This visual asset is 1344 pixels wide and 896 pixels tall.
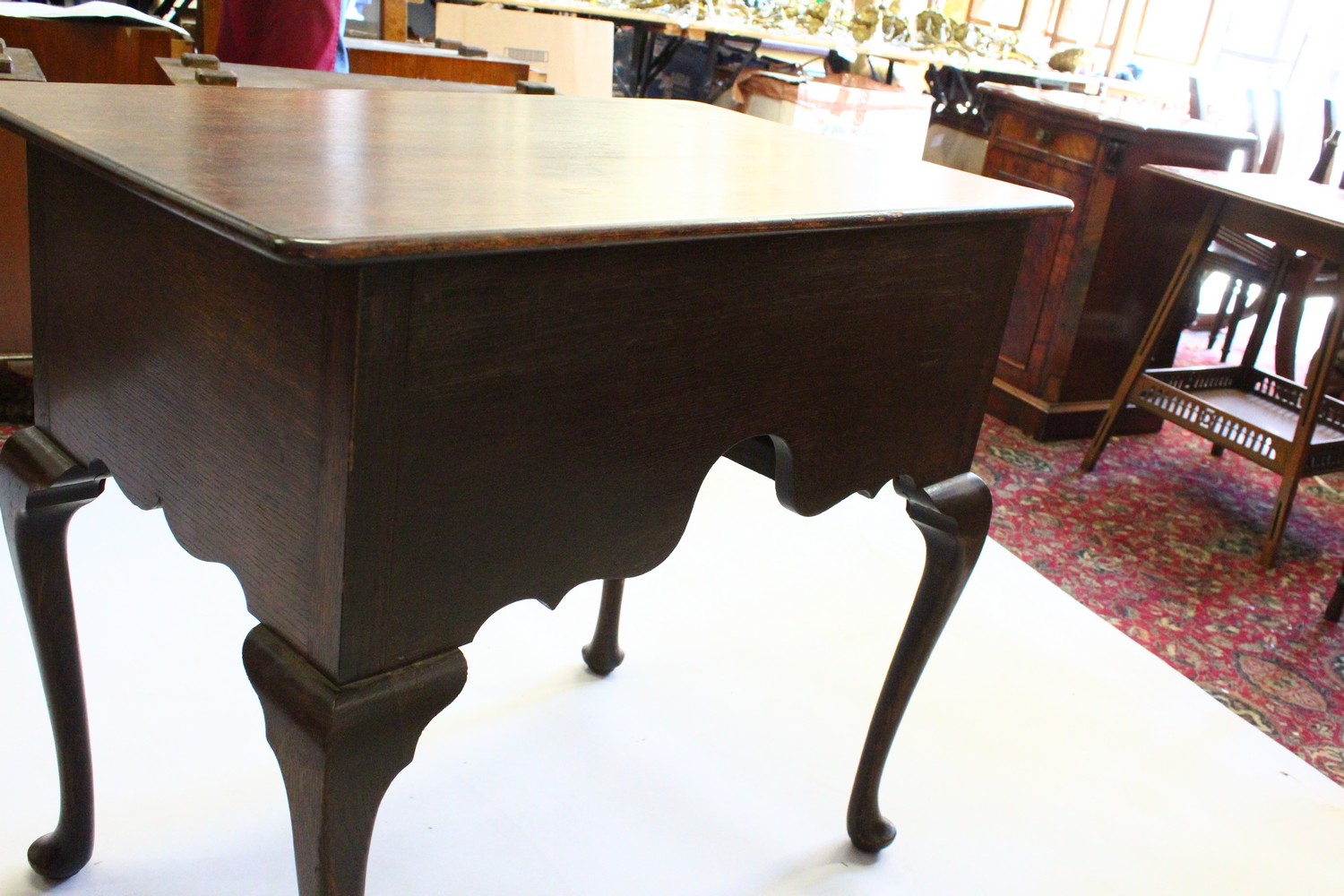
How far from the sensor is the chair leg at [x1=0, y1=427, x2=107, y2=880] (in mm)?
1030

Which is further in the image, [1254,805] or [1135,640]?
[1135,640]

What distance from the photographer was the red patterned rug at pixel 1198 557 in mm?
2184

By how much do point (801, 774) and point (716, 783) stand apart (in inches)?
4.7

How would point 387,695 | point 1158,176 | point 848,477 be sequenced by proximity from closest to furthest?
1. point 387,695
2. point 848,477
3. point 1158,176

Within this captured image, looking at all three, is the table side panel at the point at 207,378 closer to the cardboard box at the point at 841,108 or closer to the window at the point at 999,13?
the cardboard box at the point at 841,108

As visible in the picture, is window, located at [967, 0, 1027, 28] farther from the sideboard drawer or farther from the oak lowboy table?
the oak lowboy table

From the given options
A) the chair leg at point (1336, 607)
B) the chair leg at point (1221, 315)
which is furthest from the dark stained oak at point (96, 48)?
the chair leg at point (1221, 315)

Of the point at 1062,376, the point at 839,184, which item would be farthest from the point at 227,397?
the point at 1062,376

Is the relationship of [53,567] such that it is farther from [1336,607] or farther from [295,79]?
[1336,607]

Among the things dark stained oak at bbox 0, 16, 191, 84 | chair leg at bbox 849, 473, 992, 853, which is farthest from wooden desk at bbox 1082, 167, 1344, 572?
dark stained oak at bbox 0, 16, 191, 84

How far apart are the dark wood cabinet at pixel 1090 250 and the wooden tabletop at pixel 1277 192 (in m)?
0.11

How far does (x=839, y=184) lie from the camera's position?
1082 mm

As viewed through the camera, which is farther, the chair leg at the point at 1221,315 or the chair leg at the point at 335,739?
the chair leg at the point at 1221,315

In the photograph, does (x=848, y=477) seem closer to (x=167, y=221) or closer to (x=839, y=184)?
(x=839, y=184)
